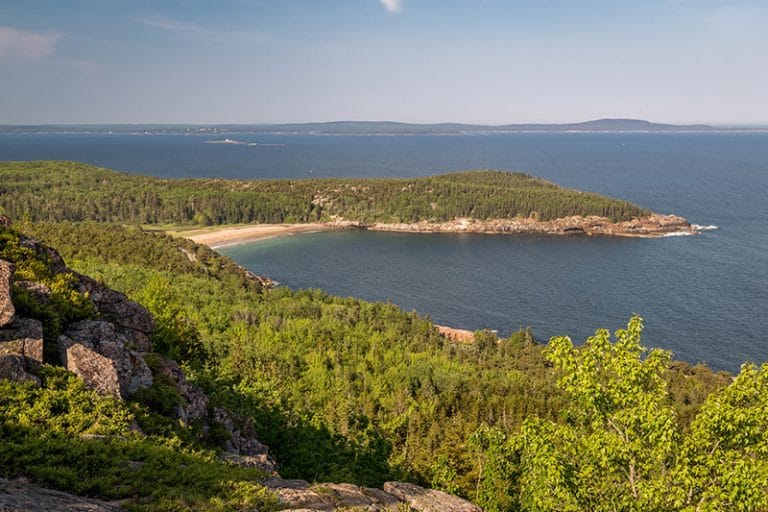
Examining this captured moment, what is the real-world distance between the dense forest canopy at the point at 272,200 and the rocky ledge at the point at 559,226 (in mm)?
3477

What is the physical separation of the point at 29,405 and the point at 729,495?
2062 cm

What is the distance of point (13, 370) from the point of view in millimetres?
17141

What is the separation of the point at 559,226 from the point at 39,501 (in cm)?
15335

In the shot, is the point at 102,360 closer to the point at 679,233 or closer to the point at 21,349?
the point at 21,349

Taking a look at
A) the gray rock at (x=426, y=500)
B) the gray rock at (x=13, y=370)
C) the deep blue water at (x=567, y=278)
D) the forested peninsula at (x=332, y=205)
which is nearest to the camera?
the gray rock at (x=426, y=500)

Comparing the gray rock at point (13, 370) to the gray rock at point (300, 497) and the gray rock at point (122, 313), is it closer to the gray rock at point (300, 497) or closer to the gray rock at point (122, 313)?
the gray rock at point (122, 313)

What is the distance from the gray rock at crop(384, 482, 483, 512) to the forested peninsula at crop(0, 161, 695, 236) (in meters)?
141

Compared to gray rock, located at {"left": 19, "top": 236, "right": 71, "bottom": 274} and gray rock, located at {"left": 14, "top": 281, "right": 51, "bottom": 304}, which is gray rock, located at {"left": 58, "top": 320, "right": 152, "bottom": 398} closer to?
gray rock, located at {"left": 14, "top": 281, "right": 51, "bottom": 304}

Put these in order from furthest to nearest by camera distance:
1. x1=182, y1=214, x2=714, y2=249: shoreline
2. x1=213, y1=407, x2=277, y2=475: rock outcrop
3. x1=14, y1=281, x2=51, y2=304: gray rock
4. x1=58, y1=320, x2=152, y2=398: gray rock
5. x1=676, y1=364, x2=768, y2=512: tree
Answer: x1=182, y1=214, x2=714, y2=249: shoreline
x1=14, y1=281, x2=51, y2=304: gray rock
x1=213, y1=407, x2=277, y2=475: rock outcrop
x1=58, y1=320, x2=152, y2=398: gray rock
x1=676, y1=364, x2=768, y2=512: tree

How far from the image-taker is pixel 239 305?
199ft

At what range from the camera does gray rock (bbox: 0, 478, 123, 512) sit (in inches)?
445

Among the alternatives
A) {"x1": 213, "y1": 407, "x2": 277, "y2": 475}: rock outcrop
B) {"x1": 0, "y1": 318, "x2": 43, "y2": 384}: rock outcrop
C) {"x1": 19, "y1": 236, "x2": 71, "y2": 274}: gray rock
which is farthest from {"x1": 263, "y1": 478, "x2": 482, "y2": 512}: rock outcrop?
{"x1": 19, "y1": 236, "x2": 71, "y2": 274}: gray rock

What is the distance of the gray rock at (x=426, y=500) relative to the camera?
53.6ft

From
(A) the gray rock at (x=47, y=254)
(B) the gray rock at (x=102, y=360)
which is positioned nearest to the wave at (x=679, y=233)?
(A) the gray rock at (x=47, y=254)
